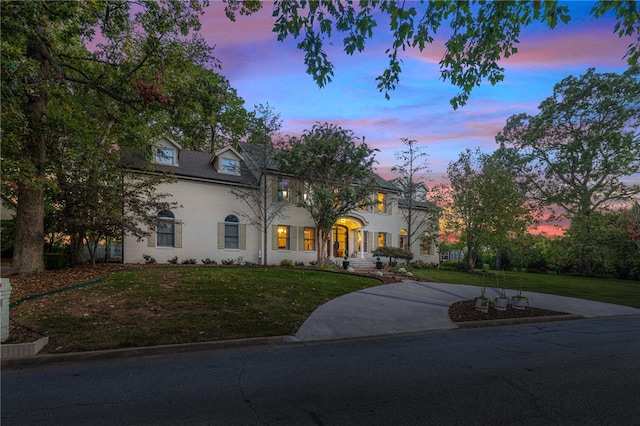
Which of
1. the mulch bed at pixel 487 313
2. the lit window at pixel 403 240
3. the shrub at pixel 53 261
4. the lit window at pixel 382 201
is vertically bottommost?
the mulch bed at pixel 487 313


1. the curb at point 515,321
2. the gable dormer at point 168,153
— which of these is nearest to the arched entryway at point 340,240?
the gable dormer at point 168,153

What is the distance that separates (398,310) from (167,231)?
45.7 feet

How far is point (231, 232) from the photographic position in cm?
2022

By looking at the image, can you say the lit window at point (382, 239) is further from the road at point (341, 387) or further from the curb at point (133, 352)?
the curb at point (133, 352)

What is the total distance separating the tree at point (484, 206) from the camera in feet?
A: 75.8

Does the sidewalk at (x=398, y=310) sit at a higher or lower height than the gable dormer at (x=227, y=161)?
lower

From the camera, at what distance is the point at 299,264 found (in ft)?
70.7

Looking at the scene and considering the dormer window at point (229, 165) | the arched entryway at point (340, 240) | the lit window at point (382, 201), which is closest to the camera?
the dormer window at point (229, 165)

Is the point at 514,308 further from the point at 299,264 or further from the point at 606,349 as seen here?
the point at 299,264

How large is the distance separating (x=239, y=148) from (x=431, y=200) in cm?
1585

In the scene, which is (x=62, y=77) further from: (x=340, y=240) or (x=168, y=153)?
(x=340, y=240)

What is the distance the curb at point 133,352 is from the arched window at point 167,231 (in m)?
13.1

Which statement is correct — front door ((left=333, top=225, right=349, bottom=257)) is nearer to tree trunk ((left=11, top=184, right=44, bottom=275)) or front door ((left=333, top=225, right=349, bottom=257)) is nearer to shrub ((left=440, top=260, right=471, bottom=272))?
shrub ((left=440, top=260, right=471, bottom=272))

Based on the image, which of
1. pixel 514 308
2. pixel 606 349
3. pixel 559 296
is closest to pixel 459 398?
pixel 606 349
